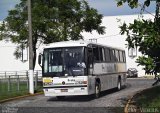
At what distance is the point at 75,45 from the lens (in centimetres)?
2356

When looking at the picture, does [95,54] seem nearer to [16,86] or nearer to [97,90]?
[97,90]

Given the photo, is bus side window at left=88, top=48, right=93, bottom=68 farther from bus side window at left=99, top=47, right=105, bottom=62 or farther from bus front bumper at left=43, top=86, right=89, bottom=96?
bus side window at left=99, top=47, right=105, bottom=62

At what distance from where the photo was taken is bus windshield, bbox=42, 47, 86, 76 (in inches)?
906

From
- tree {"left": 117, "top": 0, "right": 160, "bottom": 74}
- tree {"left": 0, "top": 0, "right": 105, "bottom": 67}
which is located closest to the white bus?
tree {"left": 117, "top": 0, "right": 160, "bottom": 74}

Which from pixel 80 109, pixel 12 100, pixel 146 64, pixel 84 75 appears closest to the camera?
pixel 146 64

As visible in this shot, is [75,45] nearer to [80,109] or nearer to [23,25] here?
[80,109]

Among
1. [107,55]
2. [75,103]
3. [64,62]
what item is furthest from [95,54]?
[75,103]

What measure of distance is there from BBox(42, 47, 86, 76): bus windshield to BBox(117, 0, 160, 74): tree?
483cm

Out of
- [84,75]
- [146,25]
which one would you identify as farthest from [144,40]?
[84,75]

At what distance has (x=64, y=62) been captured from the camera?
23.3 metres

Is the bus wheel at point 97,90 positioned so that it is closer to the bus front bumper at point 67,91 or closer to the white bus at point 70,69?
the white bus at point 70,69

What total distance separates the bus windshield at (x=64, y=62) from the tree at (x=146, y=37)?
4.83 meters

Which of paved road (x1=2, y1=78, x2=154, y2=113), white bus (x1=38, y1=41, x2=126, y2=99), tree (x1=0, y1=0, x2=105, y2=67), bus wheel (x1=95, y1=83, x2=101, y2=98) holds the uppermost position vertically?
tree (x1=0, y1=0, x2=105, y2=67)

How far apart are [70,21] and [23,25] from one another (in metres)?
3.67
